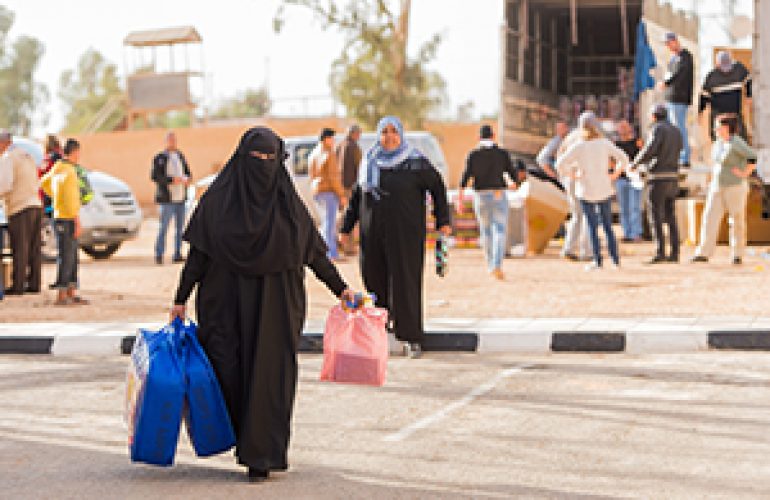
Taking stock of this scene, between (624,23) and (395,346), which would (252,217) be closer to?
(395,346)

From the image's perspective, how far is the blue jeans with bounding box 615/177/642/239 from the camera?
70.6ft

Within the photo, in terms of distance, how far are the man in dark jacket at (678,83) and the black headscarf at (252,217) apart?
1307 cm

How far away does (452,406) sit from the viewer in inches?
303

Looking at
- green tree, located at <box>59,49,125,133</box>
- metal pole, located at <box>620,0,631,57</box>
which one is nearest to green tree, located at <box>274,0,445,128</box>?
metal pole, located at <box>620,0,631,57</box>

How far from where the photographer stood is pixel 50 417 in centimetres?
749

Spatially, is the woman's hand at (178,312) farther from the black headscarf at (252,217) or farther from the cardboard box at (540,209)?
the cardboard box at (540,209)

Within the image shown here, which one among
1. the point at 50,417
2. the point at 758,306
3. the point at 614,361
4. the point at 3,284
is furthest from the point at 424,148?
the point at 50,417

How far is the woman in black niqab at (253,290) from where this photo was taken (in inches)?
227

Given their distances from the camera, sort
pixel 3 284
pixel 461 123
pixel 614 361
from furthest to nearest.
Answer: pixel 461 123
pixel 3 284
pixel 614 361

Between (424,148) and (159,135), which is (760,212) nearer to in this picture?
(424,148)

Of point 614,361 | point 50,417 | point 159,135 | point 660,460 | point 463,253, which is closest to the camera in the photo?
point 660,460

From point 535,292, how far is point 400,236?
15.5 feet

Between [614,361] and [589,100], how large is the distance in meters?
14.8

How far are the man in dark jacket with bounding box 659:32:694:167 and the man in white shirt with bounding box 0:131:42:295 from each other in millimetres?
8218
